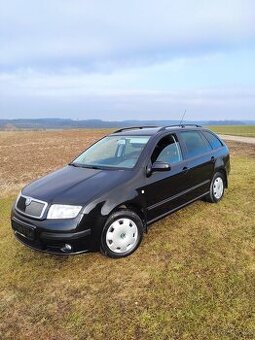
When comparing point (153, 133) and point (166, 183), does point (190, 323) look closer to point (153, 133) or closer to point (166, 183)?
point (166, 183)

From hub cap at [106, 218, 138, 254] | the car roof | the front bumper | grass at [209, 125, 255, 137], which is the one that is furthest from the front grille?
grass at [209, 125, 255, 137]

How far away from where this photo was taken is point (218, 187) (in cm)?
656

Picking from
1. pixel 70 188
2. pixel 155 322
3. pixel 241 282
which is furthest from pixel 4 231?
pixel 241 282

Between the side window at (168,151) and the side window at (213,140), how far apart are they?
129 centimetres

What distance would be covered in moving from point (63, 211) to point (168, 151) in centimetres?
213

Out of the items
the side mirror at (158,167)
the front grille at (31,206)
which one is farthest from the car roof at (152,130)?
the front grille at (31,206)

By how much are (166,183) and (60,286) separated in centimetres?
217

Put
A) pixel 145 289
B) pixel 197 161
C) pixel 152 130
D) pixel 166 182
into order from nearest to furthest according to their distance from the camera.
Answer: pixel 145 289, pixel 166 182, pixel 152 130, pixel 197 161

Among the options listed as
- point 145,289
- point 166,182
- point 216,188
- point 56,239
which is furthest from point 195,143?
point 56,239

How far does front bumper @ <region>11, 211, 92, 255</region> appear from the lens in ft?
13.0

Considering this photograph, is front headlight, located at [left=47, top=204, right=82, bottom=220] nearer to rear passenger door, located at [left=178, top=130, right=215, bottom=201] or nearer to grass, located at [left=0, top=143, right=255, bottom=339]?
grass, located at [left=0, top=143, right=255, bottom=339]

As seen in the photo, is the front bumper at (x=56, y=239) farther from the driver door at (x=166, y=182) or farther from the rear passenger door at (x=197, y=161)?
the rear passenger door at (x=197, y=161)

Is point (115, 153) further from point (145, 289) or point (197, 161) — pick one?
point (145, 289)

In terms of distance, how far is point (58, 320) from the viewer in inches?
130
